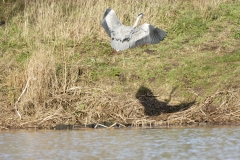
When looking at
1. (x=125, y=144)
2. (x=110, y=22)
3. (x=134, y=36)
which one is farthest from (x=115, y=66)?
(x=125, y=144)

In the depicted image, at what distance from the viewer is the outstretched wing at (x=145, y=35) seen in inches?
386

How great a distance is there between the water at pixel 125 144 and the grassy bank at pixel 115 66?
620mm

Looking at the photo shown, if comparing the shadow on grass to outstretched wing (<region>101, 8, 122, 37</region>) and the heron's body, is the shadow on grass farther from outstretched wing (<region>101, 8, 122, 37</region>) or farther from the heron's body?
outstretched wing (<region>101, 8, 122, 37</region>)

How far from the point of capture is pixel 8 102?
1059cm

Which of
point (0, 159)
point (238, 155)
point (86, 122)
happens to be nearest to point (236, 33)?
point (86, 122)

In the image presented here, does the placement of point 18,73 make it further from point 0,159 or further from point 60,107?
point 0,159

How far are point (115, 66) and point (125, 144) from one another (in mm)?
4282

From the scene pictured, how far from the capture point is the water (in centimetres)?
754

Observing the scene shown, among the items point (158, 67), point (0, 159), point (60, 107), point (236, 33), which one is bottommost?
point (0, 159)

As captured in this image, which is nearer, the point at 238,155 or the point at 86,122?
the point at 238,155

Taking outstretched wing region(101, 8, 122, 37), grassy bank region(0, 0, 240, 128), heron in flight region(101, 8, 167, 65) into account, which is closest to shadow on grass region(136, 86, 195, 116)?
grassy bank region(0, 0, 240, 128)

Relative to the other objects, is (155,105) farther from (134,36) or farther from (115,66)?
(115,66)

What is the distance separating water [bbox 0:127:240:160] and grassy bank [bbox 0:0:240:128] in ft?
2.03

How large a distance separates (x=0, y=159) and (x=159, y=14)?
7564 millimetres
